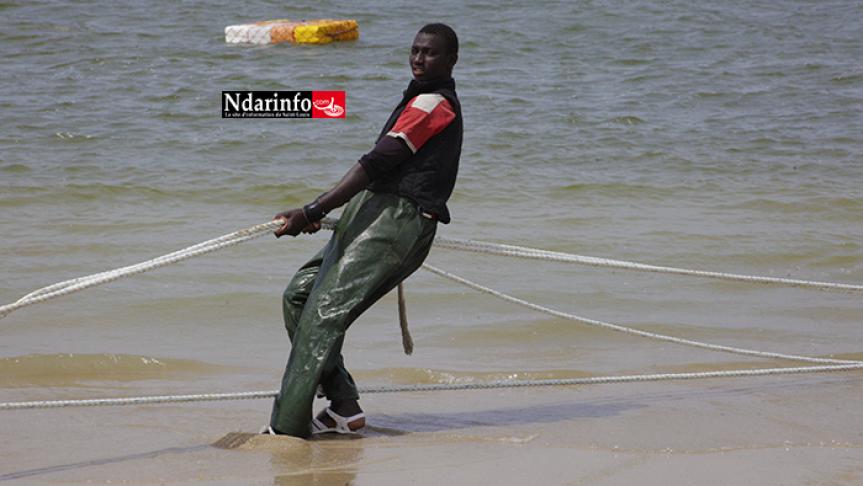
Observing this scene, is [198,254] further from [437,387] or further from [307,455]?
[437,387]

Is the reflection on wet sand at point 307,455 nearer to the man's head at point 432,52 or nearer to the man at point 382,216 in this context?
→ the man at point 382,216

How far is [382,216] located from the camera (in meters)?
4.14

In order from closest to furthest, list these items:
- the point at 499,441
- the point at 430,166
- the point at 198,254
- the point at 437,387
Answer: the point at 430,166, the point at 198,254, the point at 499,441, the point at 437,387

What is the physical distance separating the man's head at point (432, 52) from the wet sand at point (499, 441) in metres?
1.28

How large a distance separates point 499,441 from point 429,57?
136 cm

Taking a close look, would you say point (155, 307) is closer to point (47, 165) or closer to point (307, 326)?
point (307, 326)

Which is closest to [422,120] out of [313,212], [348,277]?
[313,212]

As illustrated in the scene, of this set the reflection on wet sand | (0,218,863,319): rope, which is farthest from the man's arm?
the reflection on wet sand

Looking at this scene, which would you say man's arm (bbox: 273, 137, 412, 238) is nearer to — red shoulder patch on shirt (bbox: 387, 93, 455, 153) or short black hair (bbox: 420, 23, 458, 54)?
red shoulder patch on shirt (bbox: 387, 93, 455, 153)

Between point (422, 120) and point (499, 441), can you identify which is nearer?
point (422, 120)

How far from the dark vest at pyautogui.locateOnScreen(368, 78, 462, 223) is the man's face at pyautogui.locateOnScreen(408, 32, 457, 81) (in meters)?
0.03

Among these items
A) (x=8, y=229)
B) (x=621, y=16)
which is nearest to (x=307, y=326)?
(x=8, y=229)

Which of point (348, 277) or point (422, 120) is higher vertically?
point (422, 120)

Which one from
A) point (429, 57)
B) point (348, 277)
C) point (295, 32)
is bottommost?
point (295, 32)
